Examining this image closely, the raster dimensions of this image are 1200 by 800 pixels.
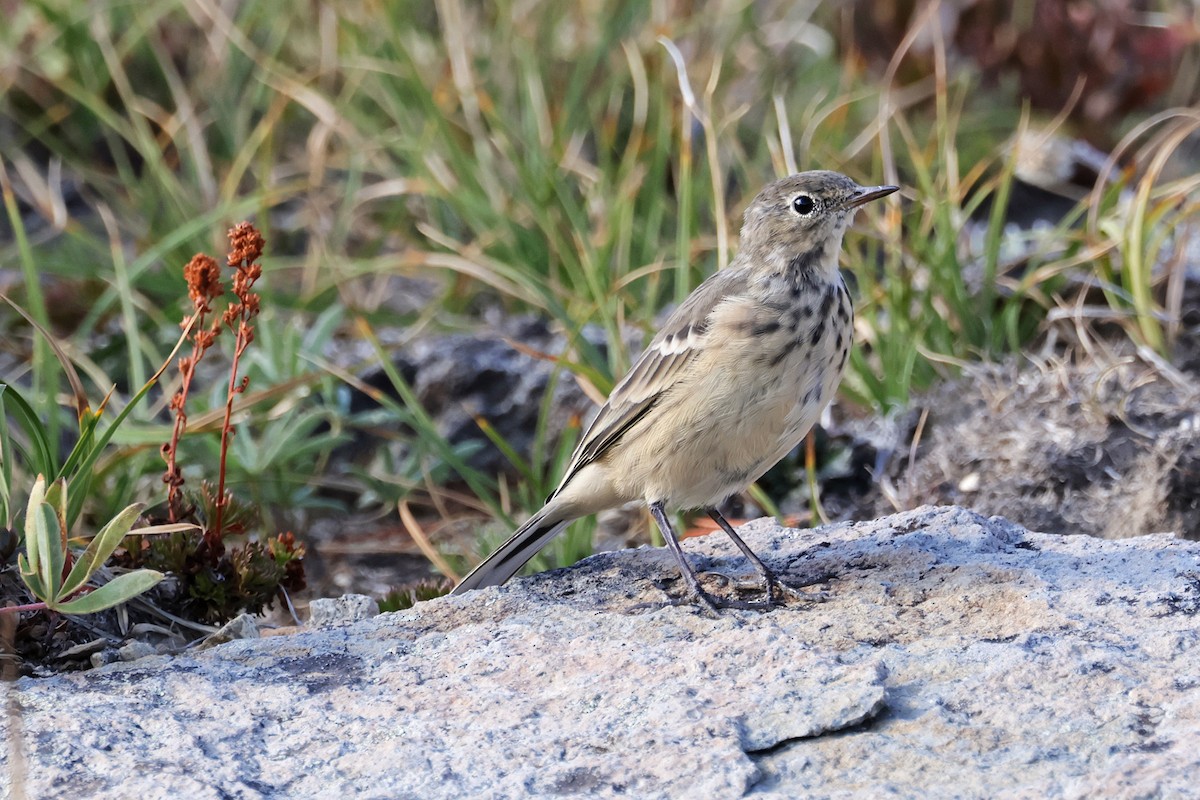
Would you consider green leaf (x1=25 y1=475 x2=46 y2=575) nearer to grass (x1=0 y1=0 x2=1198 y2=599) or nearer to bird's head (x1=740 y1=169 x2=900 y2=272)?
grass (x1=0 y1=0 x2=1198 y2=599)

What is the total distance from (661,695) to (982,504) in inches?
93.6

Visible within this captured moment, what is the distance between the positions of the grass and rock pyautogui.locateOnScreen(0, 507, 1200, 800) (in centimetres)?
160

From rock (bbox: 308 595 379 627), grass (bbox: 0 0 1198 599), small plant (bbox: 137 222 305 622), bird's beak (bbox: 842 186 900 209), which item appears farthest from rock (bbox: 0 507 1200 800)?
grass (bbox: 0 0 1198 599)

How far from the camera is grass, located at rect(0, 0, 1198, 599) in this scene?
19.1 ft

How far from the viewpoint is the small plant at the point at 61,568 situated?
3096 millimetres

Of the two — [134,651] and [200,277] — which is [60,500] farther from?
[200,277]

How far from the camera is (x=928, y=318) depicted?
19.5 feet

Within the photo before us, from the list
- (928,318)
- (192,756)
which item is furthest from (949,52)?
(192,756)

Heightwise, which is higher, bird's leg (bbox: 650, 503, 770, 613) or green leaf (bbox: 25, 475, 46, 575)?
green leaf (bbox: 25, 475, 46, 575)

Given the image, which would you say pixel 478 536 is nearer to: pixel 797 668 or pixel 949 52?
pixel 797 668

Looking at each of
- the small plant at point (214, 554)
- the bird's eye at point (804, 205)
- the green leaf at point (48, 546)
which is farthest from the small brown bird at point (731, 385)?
the green leaf at point (48, 546)

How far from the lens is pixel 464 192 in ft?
23.6

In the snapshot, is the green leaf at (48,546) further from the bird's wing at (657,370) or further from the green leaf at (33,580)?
the bird's wing at (657,370)

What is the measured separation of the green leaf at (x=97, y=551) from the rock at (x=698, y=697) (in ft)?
0.85
